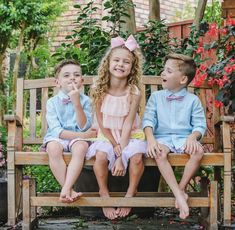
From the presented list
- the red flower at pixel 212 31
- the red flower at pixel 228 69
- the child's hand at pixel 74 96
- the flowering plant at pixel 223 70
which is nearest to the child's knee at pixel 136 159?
the child's hand at pixel 74 96

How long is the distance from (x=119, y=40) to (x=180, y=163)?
919 mm

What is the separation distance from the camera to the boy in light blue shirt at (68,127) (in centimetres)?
372

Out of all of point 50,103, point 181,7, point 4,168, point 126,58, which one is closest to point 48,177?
point 4,168

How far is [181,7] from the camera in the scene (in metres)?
10.4

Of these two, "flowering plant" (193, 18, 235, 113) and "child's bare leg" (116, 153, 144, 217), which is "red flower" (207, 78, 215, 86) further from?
"child's bare leg" (116, 153, 144, 217)

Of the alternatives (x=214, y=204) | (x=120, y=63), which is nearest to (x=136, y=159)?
(x=214, y=204)

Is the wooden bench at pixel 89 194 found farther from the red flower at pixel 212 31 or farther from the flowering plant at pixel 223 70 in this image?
the red flower at pixel 212 31

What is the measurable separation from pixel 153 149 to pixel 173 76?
61cm

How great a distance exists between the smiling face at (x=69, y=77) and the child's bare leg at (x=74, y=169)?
0.50m

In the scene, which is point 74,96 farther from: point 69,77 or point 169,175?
point 169,175

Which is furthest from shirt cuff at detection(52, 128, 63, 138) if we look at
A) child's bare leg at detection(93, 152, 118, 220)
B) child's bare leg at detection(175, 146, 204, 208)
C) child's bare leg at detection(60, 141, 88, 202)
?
child's bare leg at detection(175, 146, 204, 208)

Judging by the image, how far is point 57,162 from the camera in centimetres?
376

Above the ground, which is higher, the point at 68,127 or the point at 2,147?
the point at 68,127

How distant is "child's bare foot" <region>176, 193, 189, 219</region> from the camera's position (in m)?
3.67
